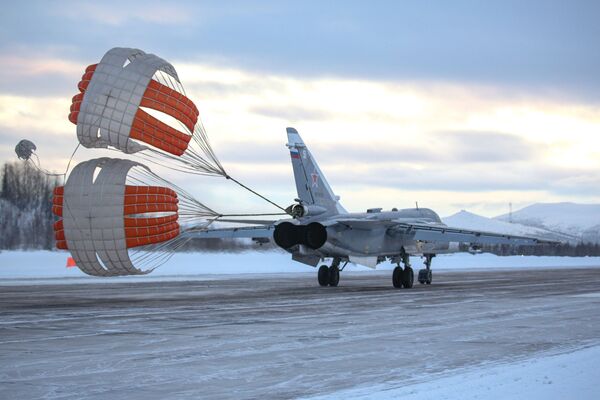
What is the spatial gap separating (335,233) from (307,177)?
8.28 feet

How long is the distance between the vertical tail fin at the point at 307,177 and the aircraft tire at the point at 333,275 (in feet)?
7.72

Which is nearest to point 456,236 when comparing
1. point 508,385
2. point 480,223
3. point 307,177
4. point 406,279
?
point 406,279

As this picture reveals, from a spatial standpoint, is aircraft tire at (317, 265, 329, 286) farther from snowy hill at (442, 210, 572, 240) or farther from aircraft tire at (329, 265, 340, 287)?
snowy hill at (442, 210, 572, 240)

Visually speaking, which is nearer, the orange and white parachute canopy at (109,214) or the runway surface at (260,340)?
the runway surface at (260,340)

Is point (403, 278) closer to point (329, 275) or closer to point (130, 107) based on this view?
point (329, 275)

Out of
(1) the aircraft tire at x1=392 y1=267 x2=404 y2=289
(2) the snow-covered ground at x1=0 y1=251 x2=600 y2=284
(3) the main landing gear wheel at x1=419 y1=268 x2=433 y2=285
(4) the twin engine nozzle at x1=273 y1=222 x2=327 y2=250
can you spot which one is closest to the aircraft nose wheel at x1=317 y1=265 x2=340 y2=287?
(1) the aircraft tire at x1=392 y1=267 x2=404 y2=289

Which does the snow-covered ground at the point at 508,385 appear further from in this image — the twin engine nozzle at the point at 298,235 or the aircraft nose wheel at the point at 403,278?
the aircraft nose wheel at the point at 403,278

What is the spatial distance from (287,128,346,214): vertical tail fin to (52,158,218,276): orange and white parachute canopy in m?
10.3

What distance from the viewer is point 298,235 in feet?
88.8

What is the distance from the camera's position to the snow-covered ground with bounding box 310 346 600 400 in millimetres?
8695

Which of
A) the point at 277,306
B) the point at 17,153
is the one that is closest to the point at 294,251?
the point at 277,306

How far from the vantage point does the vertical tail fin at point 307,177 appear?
29.7 meters

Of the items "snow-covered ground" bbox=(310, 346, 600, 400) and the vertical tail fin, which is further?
the vertical tail fin

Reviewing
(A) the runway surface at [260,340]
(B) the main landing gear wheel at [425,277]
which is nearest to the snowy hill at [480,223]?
(B) the main landing gear wheel at [425,277]
